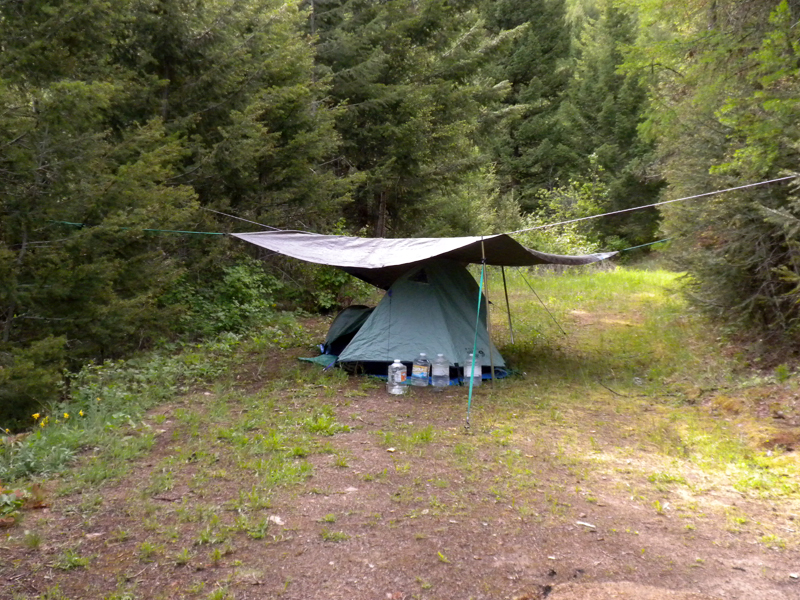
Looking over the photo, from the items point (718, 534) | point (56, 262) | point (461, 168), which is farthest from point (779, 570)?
point (461, 168)

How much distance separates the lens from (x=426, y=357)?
23.6ft

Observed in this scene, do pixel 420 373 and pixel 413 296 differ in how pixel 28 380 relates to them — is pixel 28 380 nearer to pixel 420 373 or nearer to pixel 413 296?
pixel 420 373

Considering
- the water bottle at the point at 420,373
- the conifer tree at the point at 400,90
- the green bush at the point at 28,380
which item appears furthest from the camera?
the conifer tree at the point at 400,90

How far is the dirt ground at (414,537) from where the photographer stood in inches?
119

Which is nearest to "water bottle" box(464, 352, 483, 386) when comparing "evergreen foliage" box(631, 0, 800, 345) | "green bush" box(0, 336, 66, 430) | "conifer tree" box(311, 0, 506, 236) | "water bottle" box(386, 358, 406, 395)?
"water bottle" box(386, 358, 406, 395)

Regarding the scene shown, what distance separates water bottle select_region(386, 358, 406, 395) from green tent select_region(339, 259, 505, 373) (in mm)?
406

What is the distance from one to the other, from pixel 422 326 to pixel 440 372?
1.85 ft

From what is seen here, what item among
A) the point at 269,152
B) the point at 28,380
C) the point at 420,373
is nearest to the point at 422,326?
the point at 420,373

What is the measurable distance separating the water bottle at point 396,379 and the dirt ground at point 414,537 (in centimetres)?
177

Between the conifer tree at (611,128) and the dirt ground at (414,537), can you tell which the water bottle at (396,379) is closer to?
the dirt ground at (414,537)

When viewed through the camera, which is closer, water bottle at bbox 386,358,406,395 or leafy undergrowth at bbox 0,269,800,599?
leafy undergrowth at bbox 0,269,800,599

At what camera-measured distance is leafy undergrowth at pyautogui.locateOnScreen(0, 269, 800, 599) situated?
3131 millimetres

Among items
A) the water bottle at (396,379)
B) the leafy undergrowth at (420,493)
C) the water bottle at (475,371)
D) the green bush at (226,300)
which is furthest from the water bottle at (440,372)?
the green bush at (226,300)

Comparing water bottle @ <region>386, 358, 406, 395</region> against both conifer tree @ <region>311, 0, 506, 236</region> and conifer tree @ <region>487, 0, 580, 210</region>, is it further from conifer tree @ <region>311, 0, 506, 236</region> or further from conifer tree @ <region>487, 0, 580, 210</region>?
conifer tree @ <region>487, 0, 580, 210</region>
